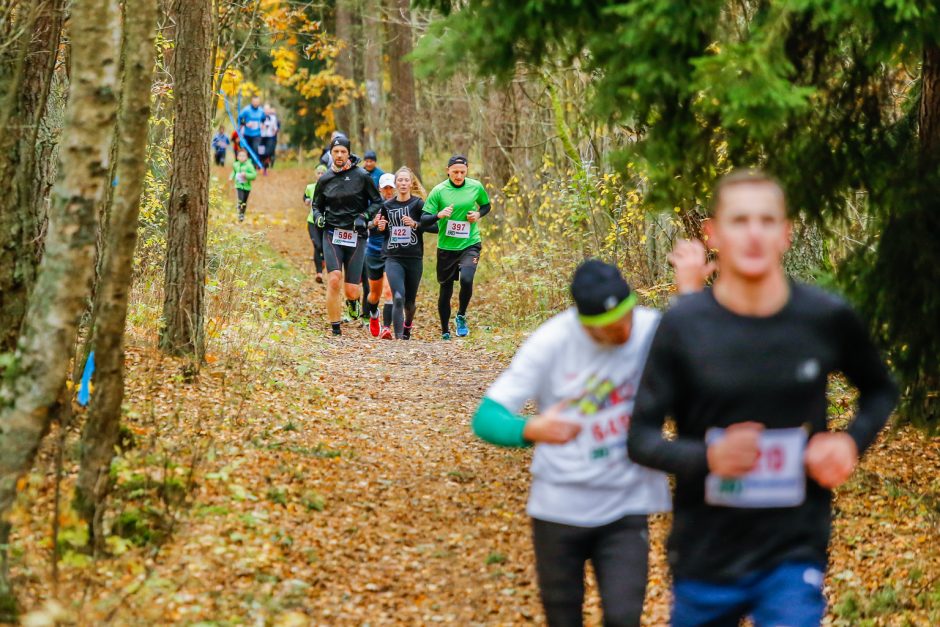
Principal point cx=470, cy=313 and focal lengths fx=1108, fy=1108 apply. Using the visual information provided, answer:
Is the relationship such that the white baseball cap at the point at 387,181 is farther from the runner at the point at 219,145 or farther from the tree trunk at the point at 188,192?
the runner at the point at 219,145

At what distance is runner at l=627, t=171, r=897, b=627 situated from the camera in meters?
3.08

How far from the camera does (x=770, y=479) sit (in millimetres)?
3164

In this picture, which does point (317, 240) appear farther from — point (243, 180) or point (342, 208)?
point (243, 180)

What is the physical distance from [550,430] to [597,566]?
1.93ft

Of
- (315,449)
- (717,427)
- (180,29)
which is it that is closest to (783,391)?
(717,427)

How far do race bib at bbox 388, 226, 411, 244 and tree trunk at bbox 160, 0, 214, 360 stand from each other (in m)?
4.90

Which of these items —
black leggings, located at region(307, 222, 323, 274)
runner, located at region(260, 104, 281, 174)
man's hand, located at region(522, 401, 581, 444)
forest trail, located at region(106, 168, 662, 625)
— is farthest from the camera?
runner, located at region(260, 104, 281, 174)

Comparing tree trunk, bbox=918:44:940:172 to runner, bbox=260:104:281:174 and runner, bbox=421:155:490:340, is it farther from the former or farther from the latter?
runner, bbox=260:104:281:174

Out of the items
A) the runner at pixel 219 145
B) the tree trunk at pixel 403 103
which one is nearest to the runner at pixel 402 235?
the tree trunk at pixel 403 103

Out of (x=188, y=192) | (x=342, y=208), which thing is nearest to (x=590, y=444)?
(x=188, y=192)

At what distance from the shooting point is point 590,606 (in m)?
6.21

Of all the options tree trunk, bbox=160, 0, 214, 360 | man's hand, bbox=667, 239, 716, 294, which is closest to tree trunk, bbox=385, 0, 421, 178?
tree trunk, bbox=160, 0, 214, 360

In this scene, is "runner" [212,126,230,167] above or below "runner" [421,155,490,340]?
above

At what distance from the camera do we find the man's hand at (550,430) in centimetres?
365
